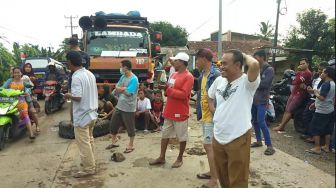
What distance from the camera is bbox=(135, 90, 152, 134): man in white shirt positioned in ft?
25.0

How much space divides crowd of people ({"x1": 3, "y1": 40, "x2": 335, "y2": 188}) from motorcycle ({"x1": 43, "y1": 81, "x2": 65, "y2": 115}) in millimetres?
2072

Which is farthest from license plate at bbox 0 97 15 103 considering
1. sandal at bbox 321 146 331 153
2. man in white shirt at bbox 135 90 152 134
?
sandal at bbox 321 146 331 153

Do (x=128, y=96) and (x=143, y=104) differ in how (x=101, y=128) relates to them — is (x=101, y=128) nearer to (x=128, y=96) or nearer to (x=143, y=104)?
(x=143, y=104)

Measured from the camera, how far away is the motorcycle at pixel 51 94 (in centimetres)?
991

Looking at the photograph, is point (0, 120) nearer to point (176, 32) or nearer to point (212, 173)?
point (212, 173)

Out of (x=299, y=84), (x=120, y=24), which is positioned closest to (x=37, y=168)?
(x=299, y=84)

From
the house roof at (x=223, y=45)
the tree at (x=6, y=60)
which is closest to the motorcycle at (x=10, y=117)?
the tree at (x=6, y=60)

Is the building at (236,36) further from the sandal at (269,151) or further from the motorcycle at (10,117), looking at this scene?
the sandal at (269,151)

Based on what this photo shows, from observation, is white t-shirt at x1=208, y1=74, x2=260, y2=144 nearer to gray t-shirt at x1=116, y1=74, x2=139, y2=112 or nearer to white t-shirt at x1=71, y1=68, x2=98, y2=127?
white t-shirt at x1=71, y1=68, x2=98, y2=127

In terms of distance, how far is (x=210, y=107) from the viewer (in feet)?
13.8

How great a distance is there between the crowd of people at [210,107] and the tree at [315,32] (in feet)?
45.7

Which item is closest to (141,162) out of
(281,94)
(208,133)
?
(208,133)

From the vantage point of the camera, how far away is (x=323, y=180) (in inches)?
188

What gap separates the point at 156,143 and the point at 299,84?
10.6ft
